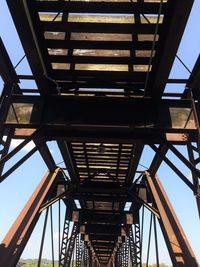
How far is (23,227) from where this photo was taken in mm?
9711

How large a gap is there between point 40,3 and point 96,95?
281 cm

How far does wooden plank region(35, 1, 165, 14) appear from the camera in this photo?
5629 mm

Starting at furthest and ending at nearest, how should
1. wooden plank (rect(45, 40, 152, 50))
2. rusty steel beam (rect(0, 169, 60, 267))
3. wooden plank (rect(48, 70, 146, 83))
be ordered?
1. rusty steel beam (rect(0, 169, 60, 267))
2. wooden plank (rect(48, 70, 146, 83))
3. wooden plank (rect(45, 40, 152, 50))

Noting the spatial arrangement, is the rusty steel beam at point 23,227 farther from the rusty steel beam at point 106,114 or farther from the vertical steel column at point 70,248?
the vertical steel column at point 70,248

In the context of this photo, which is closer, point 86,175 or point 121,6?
point 121,6

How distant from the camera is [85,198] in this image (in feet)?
52.0


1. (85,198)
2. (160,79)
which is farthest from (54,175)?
(160,79)

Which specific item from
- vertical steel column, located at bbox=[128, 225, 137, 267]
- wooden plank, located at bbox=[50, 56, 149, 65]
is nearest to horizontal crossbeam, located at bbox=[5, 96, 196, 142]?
wooden plank, located at bbox=[50, 56, 149, 65]

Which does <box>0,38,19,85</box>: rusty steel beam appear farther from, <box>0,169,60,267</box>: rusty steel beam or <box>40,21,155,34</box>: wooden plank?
<box>0,169,60,267</box>: rusty steel beam

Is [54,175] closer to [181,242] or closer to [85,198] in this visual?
[85,198]

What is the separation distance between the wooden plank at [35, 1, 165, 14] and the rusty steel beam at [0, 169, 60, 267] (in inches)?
242

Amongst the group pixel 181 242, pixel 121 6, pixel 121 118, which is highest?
pixel 121 6

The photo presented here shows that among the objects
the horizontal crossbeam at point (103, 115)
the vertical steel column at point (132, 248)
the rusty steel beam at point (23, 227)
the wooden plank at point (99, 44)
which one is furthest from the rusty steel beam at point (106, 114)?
the vertical steel column at point (132, 248)

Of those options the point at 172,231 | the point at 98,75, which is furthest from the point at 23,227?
the point at 98,75
